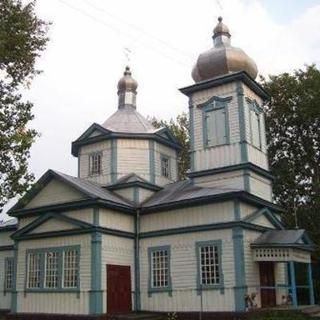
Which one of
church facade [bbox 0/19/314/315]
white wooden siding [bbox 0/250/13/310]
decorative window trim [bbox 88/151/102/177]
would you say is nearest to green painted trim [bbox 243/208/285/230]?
church facade [bbox 0/19/314/315]

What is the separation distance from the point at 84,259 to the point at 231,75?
10181mm

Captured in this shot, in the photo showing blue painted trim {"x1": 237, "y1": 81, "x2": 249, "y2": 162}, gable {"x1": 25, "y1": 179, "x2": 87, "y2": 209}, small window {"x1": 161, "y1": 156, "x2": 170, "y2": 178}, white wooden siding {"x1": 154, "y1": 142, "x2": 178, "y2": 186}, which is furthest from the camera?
small window {"x1": 161, "y1": 156, "x2": 170, "y2": 178}

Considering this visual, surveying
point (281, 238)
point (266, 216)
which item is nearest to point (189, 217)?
point (266, 216)

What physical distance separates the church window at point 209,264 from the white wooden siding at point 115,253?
3372mm

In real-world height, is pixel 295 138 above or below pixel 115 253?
above

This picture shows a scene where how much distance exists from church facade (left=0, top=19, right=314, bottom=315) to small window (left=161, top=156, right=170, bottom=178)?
2.95ft

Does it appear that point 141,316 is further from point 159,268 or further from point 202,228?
point 202,228

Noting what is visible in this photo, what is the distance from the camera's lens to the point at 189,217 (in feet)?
69.1

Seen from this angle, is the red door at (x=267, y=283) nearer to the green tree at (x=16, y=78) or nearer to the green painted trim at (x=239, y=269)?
the green painted trim at (x=239, y=269)

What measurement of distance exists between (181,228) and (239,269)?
3.13 m

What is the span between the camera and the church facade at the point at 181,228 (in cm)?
1989

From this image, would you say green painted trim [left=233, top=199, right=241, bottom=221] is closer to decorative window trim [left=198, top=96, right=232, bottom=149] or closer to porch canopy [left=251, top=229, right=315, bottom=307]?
porch canopy [left=251, top=229, right=315, bottom=307]

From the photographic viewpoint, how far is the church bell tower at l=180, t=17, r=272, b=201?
22.0 meters

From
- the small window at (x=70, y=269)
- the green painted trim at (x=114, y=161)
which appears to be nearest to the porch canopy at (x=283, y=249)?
the small window at (x=70, y=269)
